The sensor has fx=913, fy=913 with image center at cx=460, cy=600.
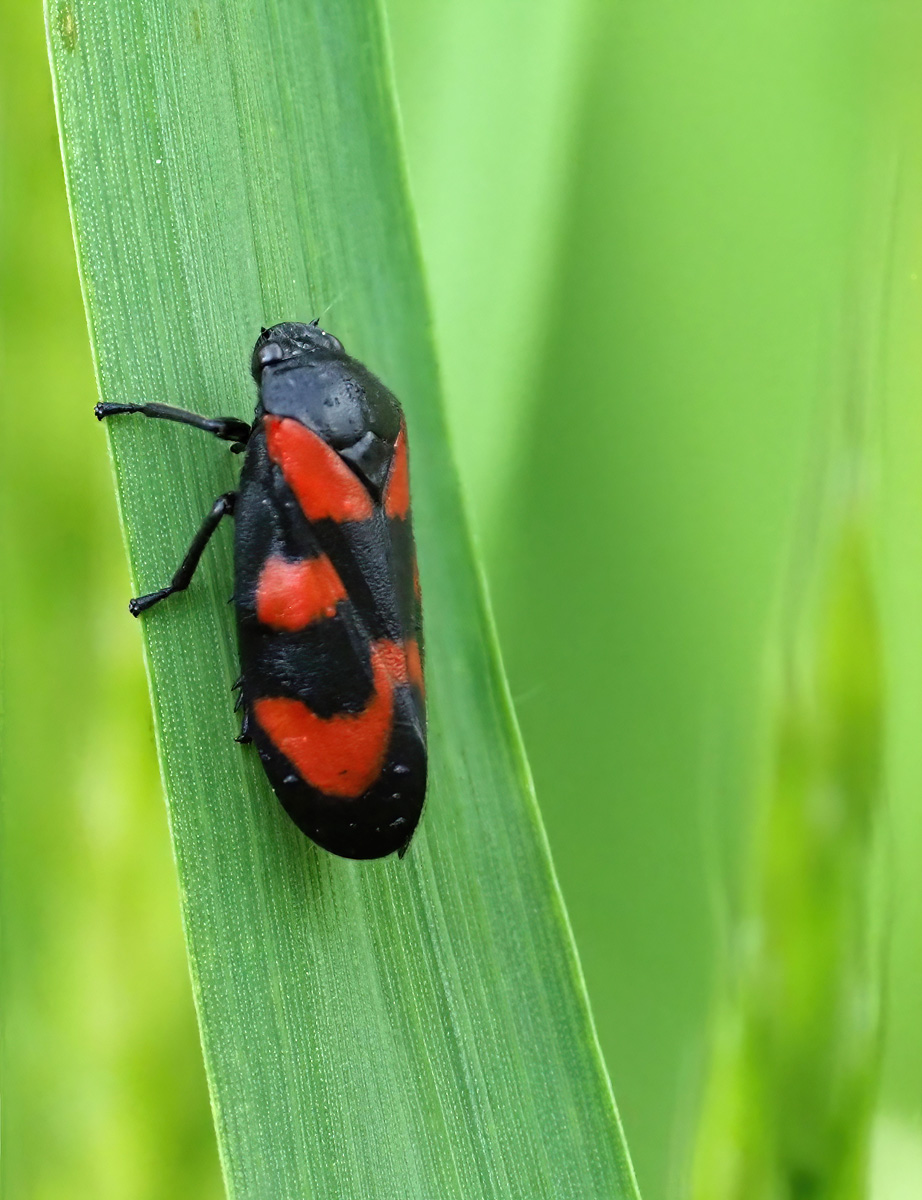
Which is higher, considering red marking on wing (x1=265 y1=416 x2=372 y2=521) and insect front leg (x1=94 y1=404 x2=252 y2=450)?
insect front leg (x1=94 y1=404 x2=252 y2=450)

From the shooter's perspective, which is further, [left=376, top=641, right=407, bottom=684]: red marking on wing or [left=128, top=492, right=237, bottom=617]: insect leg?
[left=376, top=641, right=407, bottom=684]: red marking on wing

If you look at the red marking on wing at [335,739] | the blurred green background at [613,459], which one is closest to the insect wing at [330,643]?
the red marking on wing at [335,739]

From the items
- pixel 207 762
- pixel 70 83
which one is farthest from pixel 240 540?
pixel 70 83

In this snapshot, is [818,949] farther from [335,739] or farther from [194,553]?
[194,553]

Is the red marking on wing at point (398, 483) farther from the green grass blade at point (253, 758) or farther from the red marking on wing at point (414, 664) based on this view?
the red marking on wing at point (414, 664)

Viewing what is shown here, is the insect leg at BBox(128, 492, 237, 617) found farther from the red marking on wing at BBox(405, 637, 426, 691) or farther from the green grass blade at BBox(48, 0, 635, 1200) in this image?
the red marking on wing at BBox(405, 637, 426, 691)

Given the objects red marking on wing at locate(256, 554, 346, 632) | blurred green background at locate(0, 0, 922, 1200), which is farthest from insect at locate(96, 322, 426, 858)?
blurred green background at locate(0, 0, 922, 1200)

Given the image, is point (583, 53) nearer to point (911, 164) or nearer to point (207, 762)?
point (911, 164)
